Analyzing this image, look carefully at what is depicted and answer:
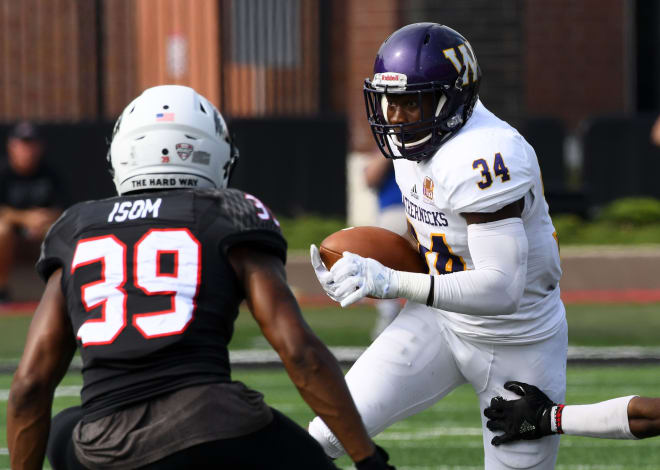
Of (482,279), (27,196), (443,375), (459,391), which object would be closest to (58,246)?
(482,279)

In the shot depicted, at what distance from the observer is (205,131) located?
3.18 metres

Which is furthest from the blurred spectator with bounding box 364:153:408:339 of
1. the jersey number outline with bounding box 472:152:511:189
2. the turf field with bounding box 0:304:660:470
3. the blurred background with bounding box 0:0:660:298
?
the jersey number outline with bounding box 472:152:511:189

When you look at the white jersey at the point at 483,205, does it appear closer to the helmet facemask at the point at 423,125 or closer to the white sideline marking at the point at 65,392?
the helmet facemask at the point at 423,125

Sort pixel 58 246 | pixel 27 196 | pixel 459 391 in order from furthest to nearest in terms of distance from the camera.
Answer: pixel 27 196
pixel 459 391
pixel 58 246

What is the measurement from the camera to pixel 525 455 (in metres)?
3.92

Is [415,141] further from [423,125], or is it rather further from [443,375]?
[443,375]

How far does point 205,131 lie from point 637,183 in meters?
10.8

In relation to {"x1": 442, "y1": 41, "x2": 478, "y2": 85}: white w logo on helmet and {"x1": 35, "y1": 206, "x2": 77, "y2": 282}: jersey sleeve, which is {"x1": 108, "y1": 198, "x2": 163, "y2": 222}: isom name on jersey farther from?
{"x1": 442, "y1": 41, "x2": 478, "y2": 85}: white w logo on helmet

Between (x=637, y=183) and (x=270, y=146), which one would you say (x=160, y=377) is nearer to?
(x=270, y=146)

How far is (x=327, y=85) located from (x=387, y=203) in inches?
291

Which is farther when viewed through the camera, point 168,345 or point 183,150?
point 183,150

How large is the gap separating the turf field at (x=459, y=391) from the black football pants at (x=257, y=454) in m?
2.74

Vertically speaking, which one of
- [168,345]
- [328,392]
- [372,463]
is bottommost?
[372,463]

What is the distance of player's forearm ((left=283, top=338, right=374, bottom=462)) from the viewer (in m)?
Answer: 2.80
